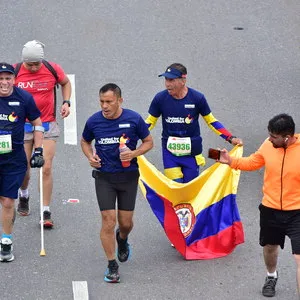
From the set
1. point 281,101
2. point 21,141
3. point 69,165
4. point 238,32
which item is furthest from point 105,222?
point 238,32

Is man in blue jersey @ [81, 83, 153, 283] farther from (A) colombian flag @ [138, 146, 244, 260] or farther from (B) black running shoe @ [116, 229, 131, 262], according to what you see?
(A) colombian flag @ [138, 146, 244, 260]

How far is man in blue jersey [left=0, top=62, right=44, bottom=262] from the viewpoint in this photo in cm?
985

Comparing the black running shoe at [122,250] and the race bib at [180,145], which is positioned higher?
the race bib at [180,145]

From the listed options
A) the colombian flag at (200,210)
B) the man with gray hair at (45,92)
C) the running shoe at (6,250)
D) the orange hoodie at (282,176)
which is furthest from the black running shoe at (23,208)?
the orange hoodie at (282,176)

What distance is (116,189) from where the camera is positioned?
9.65 meters

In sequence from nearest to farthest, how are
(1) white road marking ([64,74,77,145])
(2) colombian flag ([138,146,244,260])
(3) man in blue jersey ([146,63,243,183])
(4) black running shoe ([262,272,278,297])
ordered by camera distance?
1. (4) black running shoe ([262,272,278,297])
2. (2) colombian flag ([138,146,244,260])
3. (3) man in blue jersey ([146,63,243,183])
4. (1) white road marking ([64,74,77,145])

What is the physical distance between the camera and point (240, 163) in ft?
30.0

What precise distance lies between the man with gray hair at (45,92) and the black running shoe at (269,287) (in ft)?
8.94

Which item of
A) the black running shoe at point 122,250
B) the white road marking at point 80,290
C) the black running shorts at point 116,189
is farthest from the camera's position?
the black running shoe at point 122,250

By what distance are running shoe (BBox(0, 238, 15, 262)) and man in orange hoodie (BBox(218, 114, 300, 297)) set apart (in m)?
2.45

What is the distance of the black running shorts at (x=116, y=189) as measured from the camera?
957cm

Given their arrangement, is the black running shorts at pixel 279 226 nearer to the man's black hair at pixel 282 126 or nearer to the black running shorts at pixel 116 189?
the man's black hair at pixel 282 126

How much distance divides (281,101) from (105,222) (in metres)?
6.44

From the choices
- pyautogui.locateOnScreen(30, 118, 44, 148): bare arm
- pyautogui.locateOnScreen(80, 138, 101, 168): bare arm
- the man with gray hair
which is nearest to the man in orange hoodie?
pyautogui.locateOnScreen(80, 138, 101, 168): bare arm
